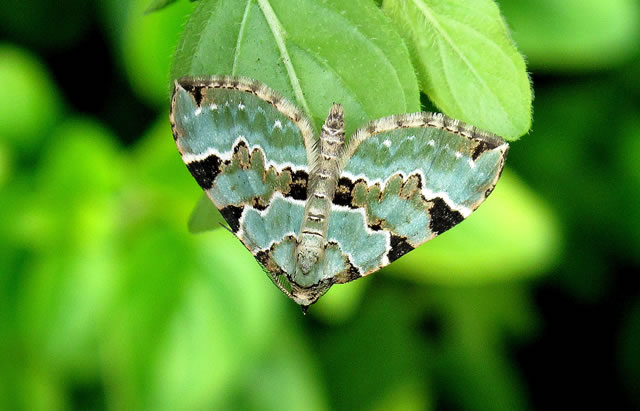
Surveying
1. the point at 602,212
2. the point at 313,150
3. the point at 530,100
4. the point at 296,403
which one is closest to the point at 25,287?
the point at 296,403

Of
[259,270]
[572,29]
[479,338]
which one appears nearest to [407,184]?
[259,270]

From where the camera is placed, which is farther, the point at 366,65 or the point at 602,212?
the point at 602,212

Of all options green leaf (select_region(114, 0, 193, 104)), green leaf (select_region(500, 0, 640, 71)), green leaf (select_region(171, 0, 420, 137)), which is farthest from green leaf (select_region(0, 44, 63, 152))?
green leaf (select_region(171, 0, 420, 137))

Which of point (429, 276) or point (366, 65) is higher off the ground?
point (366, 65)

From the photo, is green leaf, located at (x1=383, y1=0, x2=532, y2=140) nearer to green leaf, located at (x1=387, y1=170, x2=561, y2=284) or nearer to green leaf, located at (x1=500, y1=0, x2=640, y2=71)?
green leaf, located at (x1=387, y1=170, x2=561, y2=284)

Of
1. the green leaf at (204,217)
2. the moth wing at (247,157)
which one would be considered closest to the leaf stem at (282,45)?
the moth wing at (247,157)

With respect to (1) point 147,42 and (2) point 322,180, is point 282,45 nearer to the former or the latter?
(2) point 322,180

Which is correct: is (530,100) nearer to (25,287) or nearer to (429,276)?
(429,276)
